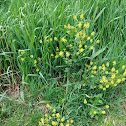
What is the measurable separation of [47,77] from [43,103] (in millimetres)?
320

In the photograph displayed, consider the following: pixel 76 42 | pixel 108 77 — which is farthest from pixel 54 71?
pixel 108 77

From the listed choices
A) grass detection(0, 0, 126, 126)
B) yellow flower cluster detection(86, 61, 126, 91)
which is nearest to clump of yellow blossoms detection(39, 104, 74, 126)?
grass detection(0, 0, 126, 126)

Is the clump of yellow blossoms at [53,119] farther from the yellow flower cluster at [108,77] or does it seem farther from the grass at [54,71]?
the yellow flower cluster at [108,77]

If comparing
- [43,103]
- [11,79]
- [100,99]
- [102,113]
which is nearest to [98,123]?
[102,113]

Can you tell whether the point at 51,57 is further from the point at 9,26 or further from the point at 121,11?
the point at 121,11

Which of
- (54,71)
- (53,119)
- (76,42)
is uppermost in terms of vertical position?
(76,42)

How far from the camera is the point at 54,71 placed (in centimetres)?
213

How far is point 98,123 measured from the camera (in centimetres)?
175

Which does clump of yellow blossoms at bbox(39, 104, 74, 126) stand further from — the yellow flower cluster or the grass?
the yellow flower cluster

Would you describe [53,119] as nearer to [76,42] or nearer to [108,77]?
[108,77]

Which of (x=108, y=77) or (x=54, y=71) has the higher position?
(x=108, y=77)

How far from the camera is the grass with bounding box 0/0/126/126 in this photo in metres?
1.80

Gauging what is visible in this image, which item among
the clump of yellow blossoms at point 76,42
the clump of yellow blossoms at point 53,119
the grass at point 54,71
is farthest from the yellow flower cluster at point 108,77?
the clump of yellow blossoms at point 53,119

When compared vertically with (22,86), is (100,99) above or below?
below
